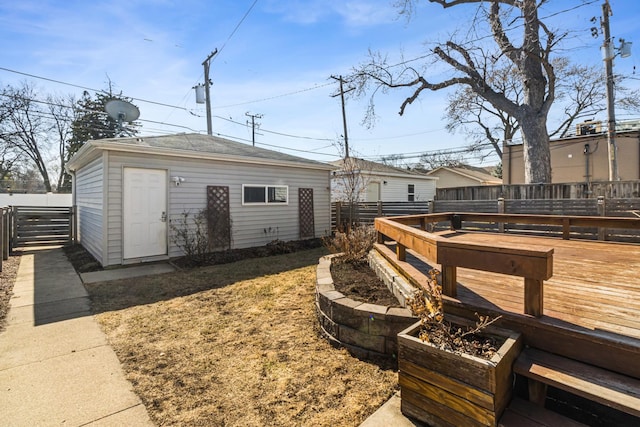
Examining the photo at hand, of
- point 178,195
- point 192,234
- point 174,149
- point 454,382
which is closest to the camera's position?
point 454,382

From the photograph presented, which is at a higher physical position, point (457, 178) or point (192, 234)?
point (457, 178)

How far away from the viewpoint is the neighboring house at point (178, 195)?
668 cm

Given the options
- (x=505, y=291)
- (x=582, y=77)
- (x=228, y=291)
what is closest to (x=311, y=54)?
(x=228, y=291)

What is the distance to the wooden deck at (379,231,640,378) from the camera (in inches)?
66.3

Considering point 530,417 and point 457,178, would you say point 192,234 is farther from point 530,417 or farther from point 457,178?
point 457,178

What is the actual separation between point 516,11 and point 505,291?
Result: 33.2 ft

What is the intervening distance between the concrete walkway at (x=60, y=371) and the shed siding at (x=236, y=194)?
265 cm

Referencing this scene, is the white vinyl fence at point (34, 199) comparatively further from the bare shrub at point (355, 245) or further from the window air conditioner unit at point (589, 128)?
the window air conditioner unit at point (589, 128)

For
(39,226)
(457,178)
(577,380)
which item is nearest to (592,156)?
(457,178)

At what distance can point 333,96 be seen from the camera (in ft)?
→ 59.7

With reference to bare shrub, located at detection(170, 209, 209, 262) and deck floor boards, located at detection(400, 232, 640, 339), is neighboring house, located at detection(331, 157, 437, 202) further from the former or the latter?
deck floor boards, located at detection(400, 232, 640, 339)

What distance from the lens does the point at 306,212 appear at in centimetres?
1027

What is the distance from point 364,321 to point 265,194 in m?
6.97

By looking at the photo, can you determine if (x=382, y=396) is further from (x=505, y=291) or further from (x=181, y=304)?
(x=181, y=304)
